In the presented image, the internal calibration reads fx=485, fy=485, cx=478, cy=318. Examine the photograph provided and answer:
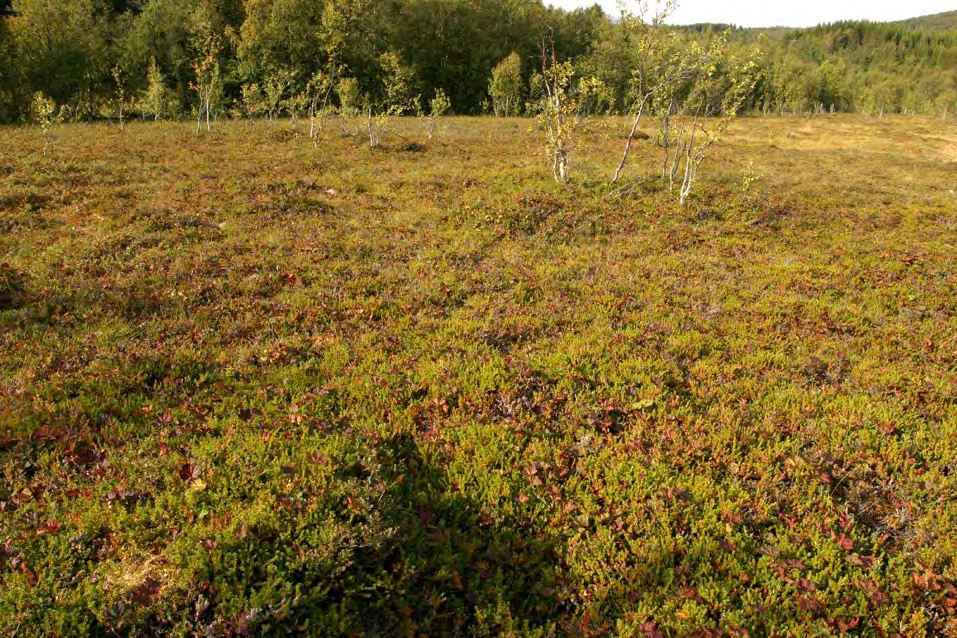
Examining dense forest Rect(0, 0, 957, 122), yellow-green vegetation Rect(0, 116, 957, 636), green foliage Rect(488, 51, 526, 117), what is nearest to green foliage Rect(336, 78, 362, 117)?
dense forest Rect(0, 0, 957, 122)

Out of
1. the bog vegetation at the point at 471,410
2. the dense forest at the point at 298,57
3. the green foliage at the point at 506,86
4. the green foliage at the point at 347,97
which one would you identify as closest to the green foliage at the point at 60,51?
the dense forest at the point at 298,57

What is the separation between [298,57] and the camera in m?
68.4

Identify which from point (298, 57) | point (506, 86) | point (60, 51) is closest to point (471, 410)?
point (60, 51)

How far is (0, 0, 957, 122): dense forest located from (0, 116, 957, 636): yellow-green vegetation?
44.5ft

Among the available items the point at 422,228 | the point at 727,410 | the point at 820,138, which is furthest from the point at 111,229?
the point at 820,138

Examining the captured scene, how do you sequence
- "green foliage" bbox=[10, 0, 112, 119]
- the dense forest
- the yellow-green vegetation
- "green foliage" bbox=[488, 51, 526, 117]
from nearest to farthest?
1. the yellow-green vegetation
2. the dense forest
3. "green foliage" bbox=[10, 0, 112, 119]
4. "green foliage" bbox=[488, 51, 526, 117]

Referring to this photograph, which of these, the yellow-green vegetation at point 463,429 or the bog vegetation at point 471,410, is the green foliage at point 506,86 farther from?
the yellow-green vegetation at point 463,429

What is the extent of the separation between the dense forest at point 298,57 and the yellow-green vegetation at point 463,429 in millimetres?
13572

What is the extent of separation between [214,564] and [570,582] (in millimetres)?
3634

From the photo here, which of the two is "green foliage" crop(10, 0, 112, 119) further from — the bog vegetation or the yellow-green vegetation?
the yellow-green vegetation

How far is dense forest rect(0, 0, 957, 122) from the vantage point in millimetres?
46688

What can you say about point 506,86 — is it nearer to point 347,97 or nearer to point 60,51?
point 347,97

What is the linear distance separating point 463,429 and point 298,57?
3003 inches

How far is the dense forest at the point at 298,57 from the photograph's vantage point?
4669 centimetres
